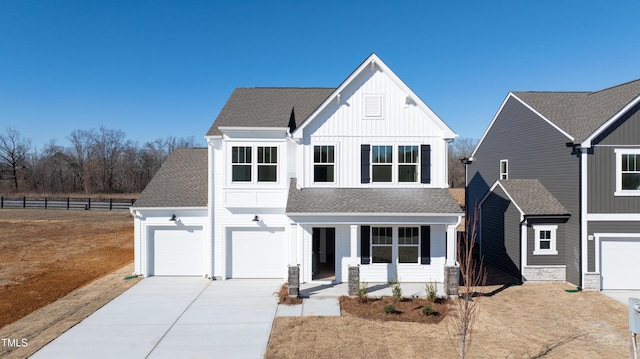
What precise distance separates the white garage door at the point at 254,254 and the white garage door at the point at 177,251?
1.40 m

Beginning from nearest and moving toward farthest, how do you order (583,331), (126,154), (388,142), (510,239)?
(583,331) < (388,142) < (510,239) < (126,154)

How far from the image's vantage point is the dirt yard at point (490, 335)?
8148 millimetres

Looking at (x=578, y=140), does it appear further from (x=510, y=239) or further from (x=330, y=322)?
(x=330, y=322)

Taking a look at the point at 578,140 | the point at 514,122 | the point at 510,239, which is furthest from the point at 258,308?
the point at 514,122

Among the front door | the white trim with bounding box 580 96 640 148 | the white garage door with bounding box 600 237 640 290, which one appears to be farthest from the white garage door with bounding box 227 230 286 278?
the white garage door with bounding box 600 237 640 290

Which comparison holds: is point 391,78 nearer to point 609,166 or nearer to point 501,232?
point 501,232

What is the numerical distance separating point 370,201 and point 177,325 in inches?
299

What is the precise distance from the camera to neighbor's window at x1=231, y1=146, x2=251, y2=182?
14.1 m

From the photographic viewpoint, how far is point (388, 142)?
14.0m

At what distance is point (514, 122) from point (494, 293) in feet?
32.7

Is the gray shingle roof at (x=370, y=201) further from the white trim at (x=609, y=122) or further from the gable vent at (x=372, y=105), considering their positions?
the white trim at (x=609, y=122)

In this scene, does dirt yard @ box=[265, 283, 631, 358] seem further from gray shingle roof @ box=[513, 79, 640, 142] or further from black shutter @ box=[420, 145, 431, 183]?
gray shingle roof @ box=[513, 79, 640, 142]

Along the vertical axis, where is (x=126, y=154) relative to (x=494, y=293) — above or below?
above

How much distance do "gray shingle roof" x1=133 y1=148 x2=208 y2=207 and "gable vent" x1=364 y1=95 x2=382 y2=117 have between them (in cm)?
769
